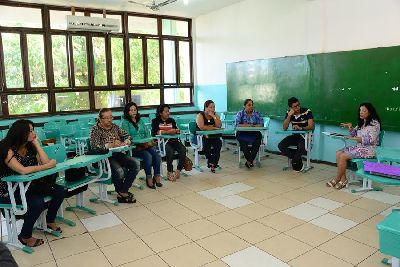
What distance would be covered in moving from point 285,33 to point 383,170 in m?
4.00

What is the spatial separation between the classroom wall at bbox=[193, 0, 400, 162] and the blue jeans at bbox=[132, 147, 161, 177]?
2.93 metres

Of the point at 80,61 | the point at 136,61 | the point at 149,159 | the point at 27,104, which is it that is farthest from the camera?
the point at 136,61

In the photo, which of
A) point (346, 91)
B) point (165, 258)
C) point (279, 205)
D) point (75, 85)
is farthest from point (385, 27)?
point (75, 85)

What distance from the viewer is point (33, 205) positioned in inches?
117

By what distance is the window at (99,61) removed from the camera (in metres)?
7.47

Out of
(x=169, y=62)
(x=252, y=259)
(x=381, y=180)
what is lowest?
(x=252, y=259)

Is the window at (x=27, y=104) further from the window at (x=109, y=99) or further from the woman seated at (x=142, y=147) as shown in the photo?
the woman seated at (x=142, y=147)

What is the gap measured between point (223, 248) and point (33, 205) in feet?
5.78

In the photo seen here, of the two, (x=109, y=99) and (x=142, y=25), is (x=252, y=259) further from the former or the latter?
(x=142, y=25)

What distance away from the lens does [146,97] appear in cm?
830

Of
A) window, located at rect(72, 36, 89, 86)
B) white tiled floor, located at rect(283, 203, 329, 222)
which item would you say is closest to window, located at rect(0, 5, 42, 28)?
window, located at rect(72, 36, 89, 86)

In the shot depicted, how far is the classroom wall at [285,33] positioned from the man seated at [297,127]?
24.1 inches

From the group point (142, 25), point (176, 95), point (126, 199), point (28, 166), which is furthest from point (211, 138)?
point (142, 25)

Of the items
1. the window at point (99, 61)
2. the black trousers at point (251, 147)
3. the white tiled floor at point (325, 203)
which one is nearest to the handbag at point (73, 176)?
the white tiled floor at point (325, 203)
